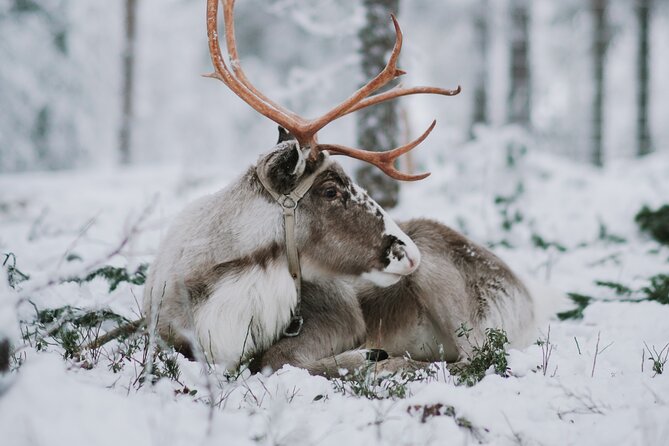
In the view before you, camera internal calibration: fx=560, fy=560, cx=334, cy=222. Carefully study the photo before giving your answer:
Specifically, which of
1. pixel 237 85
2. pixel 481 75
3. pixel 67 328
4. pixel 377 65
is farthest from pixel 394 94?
pixel 481 75

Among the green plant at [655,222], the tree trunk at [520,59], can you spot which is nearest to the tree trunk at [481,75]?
the tree trunk at [520,59]

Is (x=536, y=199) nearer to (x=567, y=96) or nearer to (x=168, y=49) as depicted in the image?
(x=567, y=96)

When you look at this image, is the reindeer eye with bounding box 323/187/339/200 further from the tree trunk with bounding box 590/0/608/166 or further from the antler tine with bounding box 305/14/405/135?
the tree trunk with bounding box 590/0/608/166

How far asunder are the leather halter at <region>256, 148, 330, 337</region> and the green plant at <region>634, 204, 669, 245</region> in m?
4.16

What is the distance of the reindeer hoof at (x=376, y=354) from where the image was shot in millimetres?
3128

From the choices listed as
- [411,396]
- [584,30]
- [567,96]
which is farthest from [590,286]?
[567,96]

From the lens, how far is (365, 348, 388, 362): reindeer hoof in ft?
10.3

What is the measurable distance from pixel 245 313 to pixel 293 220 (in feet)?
1.86

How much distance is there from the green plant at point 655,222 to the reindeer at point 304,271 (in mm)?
3015

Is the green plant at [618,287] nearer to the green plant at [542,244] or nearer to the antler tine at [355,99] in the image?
the green plant at [542,244]

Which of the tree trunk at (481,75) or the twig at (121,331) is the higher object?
A: the tree trunk at (481,75)

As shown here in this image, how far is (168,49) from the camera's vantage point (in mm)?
29422

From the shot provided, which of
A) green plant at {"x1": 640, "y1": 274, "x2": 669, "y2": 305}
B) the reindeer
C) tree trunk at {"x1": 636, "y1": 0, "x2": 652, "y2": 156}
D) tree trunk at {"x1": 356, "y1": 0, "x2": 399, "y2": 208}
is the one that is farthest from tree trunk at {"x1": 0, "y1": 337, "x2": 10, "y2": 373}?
tree trunk at {"x1": 636, "y1": 0, "x2": 652, "y2": 156}

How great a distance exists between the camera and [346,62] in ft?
19.7
